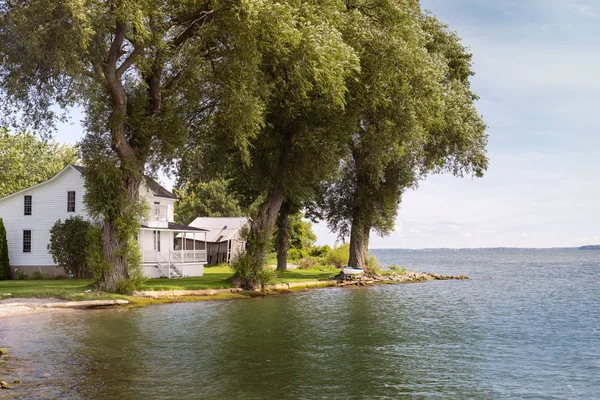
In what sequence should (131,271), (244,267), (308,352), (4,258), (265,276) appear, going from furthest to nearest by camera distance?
(4,258) → (265,276) → (244,267) → (131,271) → (308,352)

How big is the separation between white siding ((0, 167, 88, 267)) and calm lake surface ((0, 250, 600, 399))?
2067 cm

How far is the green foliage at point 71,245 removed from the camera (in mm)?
41156

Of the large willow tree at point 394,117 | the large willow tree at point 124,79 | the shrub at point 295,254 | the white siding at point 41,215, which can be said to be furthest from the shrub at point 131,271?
the shrub at point 295,254

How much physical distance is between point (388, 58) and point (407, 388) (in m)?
19.0

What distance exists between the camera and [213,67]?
28.2m

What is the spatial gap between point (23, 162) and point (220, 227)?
22.1m

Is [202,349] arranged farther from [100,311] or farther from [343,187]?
[343,187]

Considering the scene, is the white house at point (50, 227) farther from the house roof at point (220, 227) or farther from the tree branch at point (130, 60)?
the house roof at point (220, 227)

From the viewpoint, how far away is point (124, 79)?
2988 cm

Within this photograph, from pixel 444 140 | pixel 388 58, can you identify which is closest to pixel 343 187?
pixel 444 140

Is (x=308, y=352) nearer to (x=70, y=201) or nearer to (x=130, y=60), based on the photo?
(x=130, y=60)

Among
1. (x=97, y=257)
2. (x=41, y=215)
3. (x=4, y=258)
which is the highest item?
(x=41, y=215)

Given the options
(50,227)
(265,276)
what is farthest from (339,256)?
(50,227)

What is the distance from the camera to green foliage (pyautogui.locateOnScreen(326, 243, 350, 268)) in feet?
194
